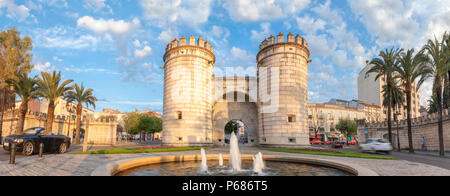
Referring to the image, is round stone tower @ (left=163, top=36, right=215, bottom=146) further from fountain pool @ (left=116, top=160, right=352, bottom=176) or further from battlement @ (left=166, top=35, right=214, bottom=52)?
fountain pool @ (left=116, top=160, right=352, bottom=176)

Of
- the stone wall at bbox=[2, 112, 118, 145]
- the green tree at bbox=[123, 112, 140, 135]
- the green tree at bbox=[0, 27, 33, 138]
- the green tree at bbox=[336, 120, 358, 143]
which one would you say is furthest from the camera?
the green tree at bbox=[336, 120, 358, 143]

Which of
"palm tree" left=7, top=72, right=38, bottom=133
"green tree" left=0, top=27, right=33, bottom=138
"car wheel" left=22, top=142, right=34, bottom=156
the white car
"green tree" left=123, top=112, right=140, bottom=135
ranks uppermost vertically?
"green tree" left=0, top=27, right=33, bottom=138

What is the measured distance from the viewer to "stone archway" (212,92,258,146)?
30203mm

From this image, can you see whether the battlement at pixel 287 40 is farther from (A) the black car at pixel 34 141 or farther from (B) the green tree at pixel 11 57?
(B) the green tree at pixel 11 57

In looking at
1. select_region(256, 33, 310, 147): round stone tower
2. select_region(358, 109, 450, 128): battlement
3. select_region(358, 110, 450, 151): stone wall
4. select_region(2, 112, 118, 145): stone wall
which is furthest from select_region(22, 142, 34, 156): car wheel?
select_region(358, 109, 450, 128): battlement

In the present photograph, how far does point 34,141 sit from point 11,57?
71.9ft

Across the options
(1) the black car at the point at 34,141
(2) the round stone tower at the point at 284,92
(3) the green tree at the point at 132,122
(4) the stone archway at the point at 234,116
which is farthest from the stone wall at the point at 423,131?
(3) the green tree at the point at 132,122

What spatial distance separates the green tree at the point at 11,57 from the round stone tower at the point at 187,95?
1835 cm

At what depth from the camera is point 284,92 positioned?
24.8 meters

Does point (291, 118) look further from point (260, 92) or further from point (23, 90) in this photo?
point (23, 90)

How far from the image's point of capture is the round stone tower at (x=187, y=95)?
2514cm

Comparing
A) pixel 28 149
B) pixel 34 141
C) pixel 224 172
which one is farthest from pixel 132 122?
pixel 224 172
